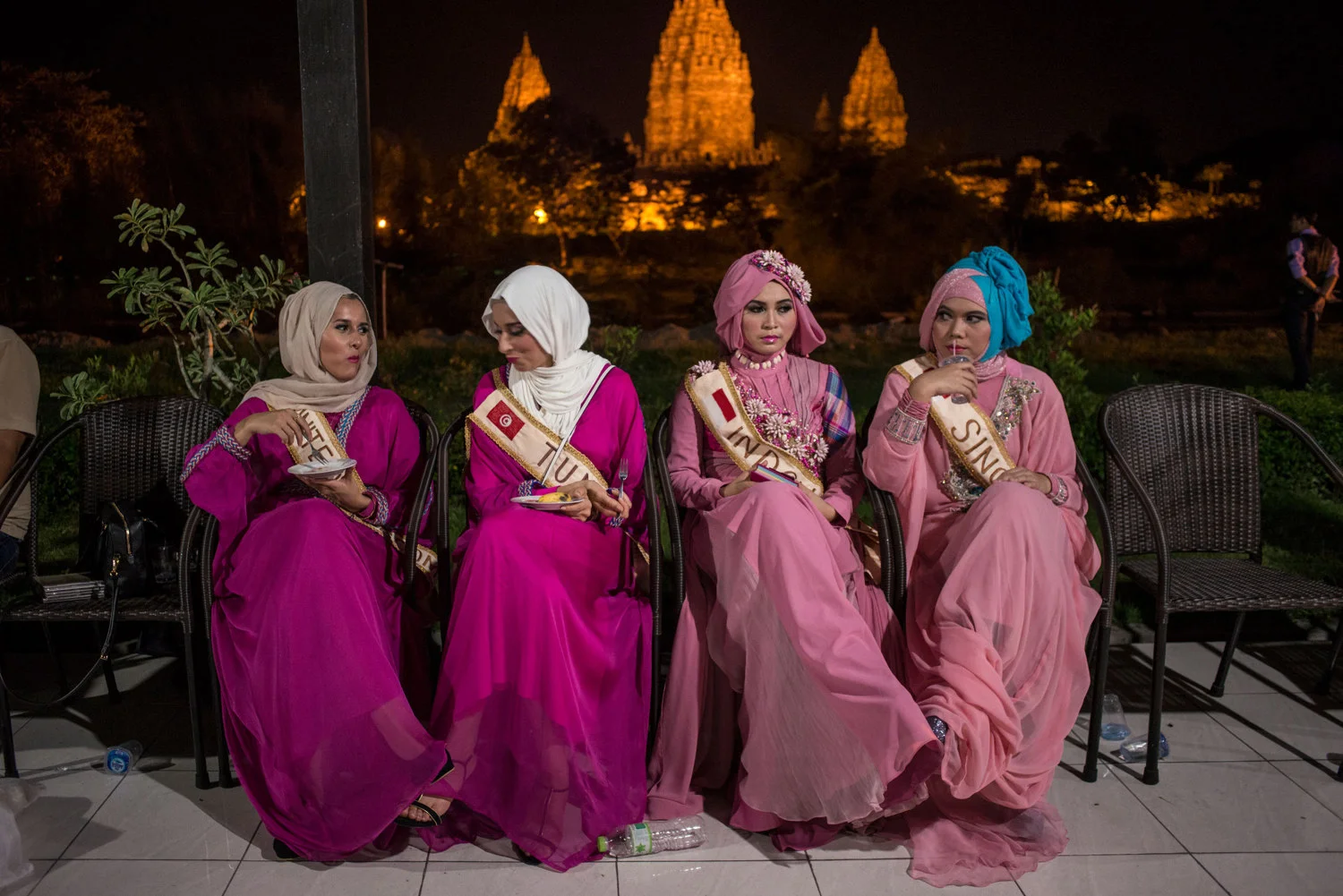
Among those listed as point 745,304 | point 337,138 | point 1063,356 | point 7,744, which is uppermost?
point 337,138

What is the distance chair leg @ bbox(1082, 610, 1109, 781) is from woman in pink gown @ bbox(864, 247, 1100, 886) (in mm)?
98

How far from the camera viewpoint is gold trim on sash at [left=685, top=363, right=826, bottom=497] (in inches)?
134

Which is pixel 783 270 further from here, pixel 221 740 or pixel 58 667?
pixel 58 667

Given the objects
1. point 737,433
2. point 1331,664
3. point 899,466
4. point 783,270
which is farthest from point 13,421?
point 1331,664

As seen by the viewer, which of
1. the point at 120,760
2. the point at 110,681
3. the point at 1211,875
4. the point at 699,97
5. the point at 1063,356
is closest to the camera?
the point at 1211,875

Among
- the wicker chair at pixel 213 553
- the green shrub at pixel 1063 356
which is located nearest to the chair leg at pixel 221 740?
the wicker chair at pixel 213 553

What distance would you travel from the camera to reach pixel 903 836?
9.62 ft

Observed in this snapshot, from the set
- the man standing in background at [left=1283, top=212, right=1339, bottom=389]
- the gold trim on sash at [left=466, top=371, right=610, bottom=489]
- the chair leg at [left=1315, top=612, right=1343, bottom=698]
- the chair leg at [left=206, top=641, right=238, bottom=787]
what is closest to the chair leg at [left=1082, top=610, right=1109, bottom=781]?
the chair leg at [left=1315, top=612, right=1343, bottom=698]

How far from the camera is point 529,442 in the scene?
132 inches

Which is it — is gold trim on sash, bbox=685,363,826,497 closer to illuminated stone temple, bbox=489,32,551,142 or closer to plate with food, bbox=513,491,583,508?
plate with food, bbox=513,491,583,508

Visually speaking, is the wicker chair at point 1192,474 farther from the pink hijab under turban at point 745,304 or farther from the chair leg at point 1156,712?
the pink hijab under turban at point 745,304

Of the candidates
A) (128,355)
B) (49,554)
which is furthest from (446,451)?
(128,355)

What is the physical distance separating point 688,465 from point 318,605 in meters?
1.28

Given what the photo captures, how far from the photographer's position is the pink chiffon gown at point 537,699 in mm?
2854
